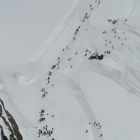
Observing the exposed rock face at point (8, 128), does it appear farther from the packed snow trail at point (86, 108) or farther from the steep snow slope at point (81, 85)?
the packed snow trail at point (86, 108)

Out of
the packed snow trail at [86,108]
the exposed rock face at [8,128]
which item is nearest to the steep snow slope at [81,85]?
the packed snow trail at [86,108]

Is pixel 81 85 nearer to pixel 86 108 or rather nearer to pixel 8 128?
pixel 86 108

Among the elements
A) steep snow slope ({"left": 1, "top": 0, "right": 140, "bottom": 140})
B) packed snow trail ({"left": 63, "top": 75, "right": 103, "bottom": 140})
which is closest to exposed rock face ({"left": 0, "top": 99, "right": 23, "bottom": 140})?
steep snow slope ({"left": 1, "top": 0, "right": 140, "bottom": 140})

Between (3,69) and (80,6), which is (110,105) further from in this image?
(80,6)

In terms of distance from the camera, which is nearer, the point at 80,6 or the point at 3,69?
the point at 3,69

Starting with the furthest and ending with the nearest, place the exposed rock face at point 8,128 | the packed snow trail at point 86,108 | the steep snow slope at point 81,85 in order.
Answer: the steep snow slope at point 81,85 → the packed snow trail at point 86,108 → the exposed rock face at point 8,128

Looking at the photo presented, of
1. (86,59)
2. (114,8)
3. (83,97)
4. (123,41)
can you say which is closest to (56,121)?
(83,97)
